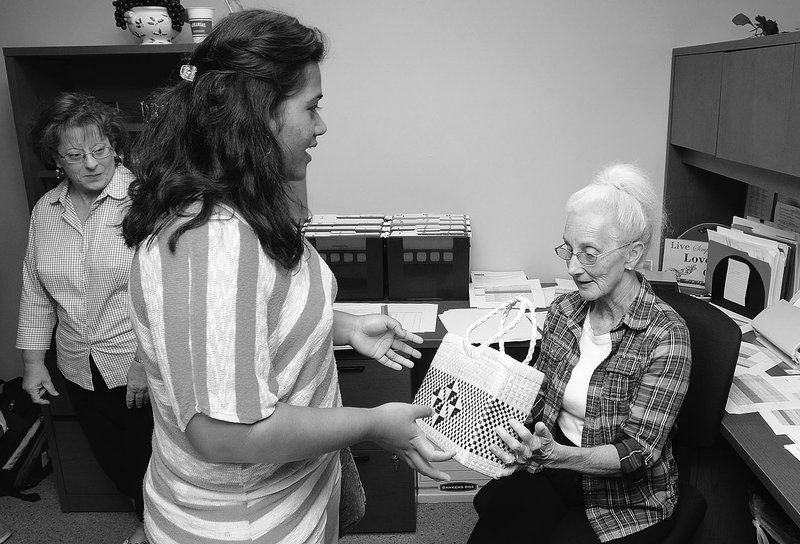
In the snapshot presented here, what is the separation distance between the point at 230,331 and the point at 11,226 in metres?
2.49

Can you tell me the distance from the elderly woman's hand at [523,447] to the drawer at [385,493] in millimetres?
1033

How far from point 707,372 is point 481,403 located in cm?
67

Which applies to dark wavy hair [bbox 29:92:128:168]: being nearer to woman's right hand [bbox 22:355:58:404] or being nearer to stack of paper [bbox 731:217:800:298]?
woman's right hand [bbox 22:355:58:404]

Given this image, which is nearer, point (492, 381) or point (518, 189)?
point (492, 381)

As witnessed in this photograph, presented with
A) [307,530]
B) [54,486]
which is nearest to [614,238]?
[307,530]

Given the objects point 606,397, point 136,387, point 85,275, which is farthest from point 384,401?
point 85,275

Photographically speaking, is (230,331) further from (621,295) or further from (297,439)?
(621,295)

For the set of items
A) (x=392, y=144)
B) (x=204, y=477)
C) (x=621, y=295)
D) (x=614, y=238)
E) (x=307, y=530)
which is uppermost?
(x=392, y=144)

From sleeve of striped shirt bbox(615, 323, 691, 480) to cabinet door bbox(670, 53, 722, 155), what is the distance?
0.97 metres

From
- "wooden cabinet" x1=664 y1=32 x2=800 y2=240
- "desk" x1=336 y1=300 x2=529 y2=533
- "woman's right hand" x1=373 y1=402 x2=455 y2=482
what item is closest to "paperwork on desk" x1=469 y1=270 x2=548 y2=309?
"desk" x1=336 y1=300 x2=529 y2=533

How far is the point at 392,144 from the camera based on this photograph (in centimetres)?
279

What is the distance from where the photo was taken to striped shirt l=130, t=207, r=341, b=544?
37.8 inches

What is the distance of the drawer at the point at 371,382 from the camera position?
2.36 metres

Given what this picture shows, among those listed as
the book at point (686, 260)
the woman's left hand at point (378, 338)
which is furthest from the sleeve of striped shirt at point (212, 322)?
the book at point (686, 260)
